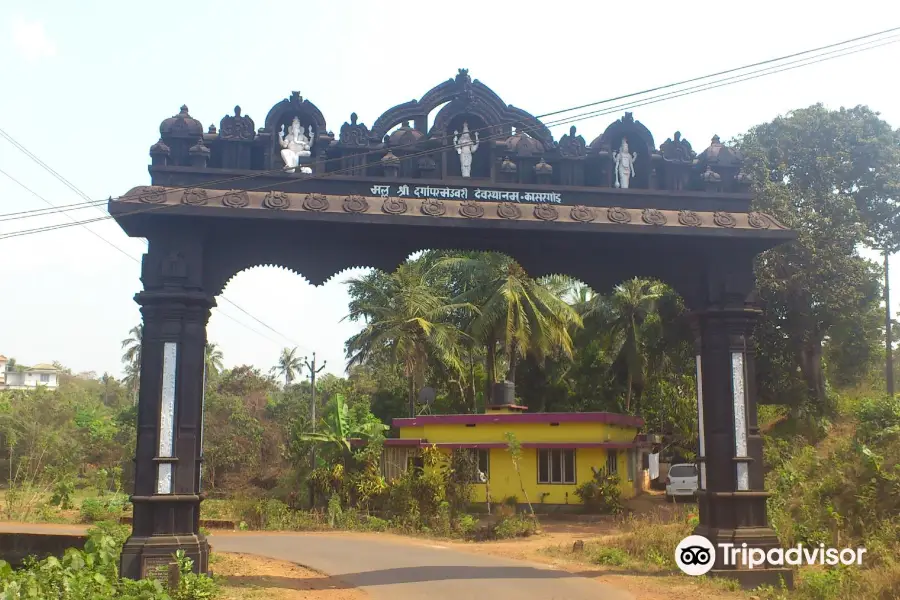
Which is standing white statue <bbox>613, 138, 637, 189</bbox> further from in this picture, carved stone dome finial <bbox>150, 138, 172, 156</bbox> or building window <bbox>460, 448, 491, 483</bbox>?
building window <bbox>460, 448, 491, 483</bbox>

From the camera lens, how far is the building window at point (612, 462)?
25717 millimetres

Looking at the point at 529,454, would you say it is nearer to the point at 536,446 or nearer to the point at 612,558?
the point at 536,446

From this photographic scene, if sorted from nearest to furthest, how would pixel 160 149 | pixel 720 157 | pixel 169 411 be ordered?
pixel 169 411
pixel 160 149
pixel 720 157

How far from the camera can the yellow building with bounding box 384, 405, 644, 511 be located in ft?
82.7

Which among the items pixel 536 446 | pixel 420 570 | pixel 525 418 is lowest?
pixel 420 570

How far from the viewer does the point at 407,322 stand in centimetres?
2984

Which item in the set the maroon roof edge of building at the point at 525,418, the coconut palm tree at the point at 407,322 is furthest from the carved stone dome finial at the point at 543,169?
the coconut palm tree at the point at 407,322

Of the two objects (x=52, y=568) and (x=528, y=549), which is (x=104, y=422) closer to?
(x=528, y=549)

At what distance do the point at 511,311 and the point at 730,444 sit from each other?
19349 mm

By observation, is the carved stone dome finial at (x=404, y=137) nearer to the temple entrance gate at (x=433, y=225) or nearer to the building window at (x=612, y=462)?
the temple entrance gate at (x=433, y=225)

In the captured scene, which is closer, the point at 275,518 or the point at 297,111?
the point at 297,111

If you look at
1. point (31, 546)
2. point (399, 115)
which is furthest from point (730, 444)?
point (31, 546)

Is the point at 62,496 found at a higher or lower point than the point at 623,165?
lower

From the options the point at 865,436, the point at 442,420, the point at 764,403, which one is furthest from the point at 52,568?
the point at 764,403
